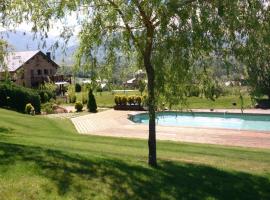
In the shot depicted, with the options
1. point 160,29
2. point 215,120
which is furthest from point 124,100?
point 160,29

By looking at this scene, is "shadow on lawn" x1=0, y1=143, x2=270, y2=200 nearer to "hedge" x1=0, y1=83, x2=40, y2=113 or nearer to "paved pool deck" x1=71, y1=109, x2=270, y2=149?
"paved pool deck" x1=71, y1=109, x2=270, y2=149

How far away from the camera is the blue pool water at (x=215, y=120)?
114 ft

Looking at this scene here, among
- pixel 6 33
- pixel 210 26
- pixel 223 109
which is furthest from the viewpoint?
pixel 223 109

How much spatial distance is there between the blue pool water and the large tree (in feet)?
75.4

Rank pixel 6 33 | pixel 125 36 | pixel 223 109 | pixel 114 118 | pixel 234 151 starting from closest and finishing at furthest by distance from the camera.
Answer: pixel 125 36 < pixel 6 33 < pixel 234 151 < pixel 114 118 < pixel 223 109

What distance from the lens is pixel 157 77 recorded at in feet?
35.2

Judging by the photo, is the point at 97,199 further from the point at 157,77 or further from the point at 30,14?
the point at 30,14

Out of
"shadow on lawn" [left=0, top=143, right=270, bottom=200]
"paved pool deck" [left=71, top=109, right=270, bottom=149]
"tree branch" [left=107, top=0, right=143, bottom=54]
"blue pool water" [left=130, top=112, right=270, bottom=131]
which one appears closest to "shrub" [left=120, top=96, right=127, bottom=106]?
"blue pool water" [left=130, top=112, right=270, bottom=131]

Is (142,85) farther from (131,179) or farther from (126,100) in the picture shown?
(126,100)

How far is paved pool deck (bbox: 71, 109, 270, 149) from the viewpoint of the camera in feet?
74.2

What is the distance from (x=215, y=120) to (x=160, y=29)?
2872 centimetres

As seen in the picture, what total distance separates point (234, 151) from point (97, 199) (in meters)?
11.2

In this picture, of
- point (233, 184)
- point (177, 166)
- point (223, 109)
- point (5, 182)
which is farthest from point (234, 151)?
point (223, 109)

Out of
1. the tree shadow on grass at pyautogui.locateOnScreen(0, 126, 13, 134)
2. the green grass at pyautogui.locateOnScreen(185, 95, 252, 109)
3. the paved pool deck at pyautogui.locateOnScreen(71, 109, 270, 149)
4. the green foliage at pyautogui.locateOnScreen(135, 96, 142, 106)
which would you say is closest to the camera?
the tree shadow on grass at pyautogui.locateOnScreen(0, 126, 13, 134)
